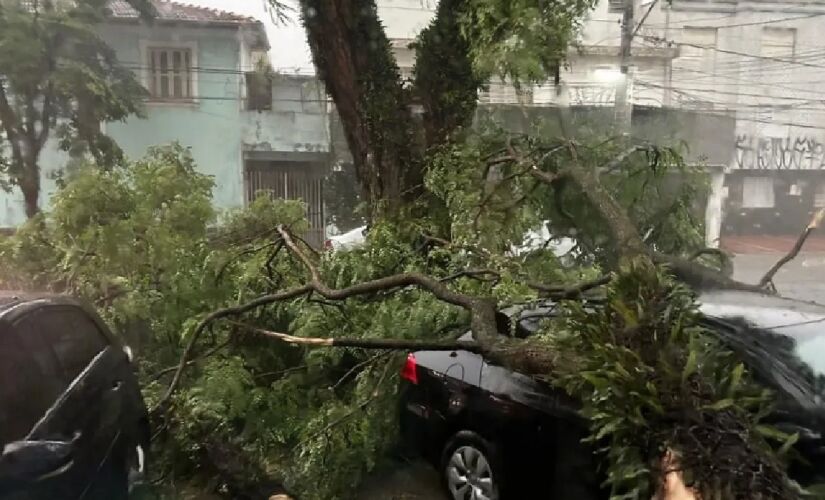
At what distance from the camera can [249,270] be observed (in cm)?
249

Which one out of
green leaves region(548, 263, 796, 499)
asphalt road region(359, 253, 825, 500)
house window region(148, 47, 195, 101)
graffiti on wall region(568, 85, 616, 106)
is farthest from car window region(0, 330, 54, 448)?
graffiti on wall region(568, 85, 616, 106)

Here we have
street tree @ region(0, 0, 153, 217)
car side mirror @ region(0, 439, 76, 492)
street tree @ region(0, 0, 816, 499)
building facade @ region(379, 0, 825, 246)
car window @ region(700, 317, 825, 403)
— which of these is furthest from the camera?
street tree @ region(0, 0, 153, 217)

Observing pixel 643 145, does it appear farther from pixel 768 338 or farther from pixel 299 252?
pixel 299 252

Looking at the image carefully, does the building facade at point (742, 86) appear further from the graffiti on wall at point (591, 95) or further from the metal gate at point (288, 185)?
the metal gate at point (288, 185)

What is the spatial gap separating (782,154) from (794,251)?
26cm

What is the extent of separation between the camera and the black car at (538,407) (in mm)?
1526

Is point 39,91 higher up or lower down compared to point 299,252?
higher up

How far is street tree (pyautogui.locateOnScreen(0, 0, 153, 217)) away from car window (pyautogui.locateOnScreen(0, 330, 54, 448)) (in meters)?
1.24

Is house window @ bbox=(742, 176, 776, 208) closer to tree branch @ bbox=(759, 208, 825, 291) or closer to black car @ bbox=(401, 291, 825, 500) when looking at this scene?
tree branch @ bbox=(759, 208, 825, 291)

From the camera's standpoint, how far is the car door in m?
1.68

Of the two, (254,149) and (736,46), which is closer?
(736,46)

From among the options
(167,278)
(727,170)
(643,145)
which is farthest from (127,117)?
(727,170)

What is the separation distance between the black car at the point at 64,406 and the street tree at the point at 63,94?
0.92 m

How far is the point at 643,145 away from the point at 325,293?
1.12 meters
